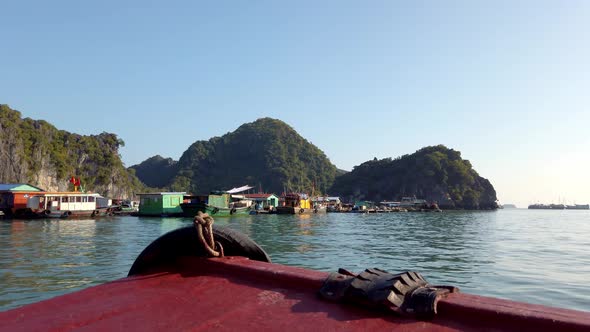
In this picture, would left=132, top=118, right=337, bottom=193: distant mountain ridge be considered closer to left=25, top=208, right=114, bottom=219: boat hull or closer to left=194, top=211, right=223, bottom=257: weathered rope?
left=25, top=208, right=114, bottom=219: boat hull

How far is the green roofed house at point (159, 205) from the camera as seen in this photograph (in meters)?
40.1

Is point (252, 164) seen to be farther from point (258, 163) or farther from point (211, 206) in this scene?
point (211, 206)

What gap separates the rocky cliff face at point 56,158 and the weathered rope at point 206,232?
200 ft

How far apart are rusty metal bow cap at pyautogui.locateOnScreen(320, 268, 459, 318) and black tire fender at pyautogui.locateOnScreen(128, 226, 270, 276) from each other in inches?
40.4

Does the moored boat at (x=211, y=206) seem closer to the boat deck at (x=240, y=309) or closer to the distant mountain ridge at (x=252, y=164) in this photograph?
the boat deck at (x=240, y=309)

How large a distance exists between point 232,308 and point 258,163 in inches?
5784

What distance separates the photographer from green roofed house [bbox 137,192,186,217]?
4006cm

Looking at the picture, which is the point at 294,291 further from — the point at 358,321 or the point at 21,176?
the point at 21,176

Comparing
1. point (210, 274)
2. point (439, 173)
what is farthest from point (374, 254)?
point (439, 173)

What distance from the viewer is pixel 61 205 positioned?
33531mm

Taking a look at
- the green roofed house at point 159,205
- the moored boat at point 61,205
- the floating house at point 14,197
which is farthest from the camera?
the green roofed house at point 159,205

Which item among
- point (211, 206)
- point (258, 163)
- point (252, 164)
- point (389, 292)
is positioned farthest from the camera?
Answer: point (252, 164)

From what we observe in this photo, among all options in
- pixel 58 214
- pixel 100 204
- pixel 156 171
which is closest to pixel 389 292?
pixel 58 214

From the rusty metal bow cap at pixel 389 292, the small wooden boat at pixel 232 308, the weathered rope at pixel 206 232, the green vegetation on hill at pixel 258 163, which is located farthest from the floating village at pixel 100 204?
the green vegetation on hill at pixel 258 163
